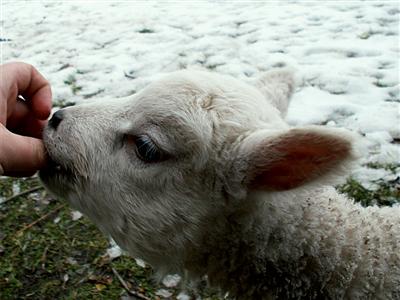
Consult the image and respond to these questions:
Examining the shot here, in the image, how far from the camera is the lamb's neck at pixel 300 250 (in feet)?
8.76

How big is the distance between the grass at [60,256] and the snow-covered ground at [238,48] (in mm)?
1138

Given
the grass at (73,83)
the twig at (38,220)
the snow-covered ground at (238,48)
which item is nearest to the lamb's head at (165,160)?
the twig at (38,220)

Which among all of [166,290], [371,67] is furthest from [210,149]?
[371,67]

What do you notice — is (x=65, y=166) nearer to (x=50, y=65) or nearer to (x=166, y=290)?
(x=166, y=290)

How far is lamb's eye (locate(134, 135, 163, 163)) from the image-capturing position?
2756 mm

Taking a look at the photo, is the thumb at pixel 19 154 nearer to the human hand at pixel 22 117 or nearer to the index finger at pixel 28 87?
the human hand at pixel 22 117

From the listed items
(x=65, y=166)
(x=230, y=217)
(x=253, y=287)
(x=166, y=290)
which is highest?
(x=65, y=166)

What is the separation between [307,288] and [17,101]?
2130 mm

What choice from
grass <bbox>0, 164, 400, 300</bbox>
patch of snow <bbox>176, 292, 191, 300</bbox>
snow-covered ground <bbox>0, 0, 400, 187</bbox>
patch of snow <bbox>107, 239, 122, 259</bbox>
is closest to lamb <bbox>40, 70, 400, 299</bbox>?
patch of snow <bbox>176, 292, 191, 300</bbox>

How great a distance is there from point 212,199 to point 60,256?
2.28 metres

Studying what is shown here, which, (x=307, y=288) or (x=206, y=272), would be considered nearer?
(x=307, y=288)

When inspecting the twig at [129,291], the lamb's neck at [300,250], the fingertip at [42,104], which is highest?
the fingertip at [42,104]

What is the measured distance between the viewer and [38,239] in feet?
15.3

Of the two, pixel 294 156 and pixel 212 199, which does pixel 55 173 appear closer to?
pixel 212 199
